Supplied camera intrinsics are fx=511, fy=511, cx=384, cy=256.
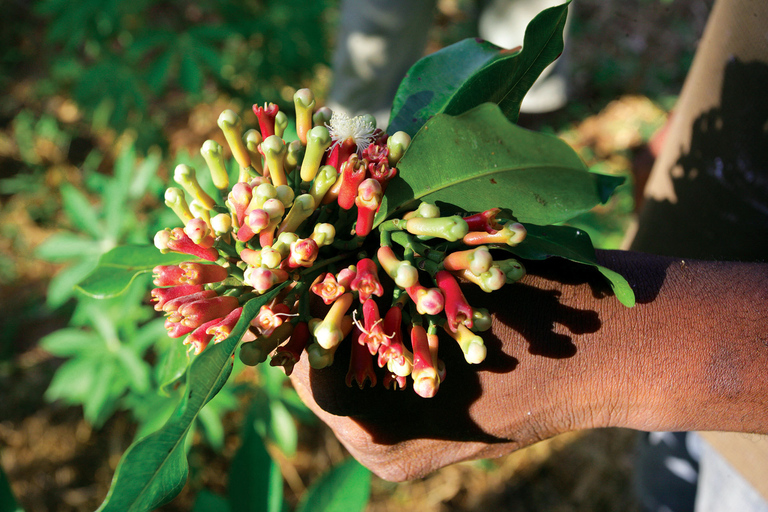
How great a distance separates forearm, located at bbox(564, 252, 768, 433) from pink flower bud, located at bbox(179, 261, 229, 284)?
0.67 metres

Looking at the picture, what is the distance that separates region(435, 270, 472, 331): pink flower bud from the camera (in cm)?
82

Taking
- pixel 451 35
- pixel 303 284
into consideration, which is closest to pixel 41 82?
pixel 451 35

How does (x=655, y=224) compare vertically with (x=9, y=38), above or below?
below

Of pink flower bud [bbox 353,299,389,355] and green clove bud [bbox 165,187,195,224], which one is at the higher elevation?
green clove bud [bbox 165,187,195,224]

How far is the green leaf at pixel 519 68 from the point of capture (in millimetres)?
868

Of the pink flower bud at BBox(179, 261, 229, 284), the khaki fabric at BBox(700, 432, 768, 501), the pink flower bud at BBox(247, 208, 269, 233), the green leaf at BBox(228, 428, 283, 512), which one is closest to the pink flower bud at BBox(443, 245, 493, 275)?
the pink flower bud at BBox(247, 208, 269, 233)

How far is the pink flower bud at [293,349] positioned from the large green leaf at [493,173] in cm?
24

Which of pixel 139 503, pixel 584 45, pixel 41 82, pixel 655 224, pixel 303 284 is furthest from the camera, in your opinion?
pixel 584 45

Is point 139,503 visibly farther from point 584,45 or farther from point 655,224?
point 584,45

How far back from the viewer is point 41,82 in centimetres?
452

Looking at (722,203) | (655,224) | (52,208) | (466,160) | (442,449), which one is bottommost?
(52,208)

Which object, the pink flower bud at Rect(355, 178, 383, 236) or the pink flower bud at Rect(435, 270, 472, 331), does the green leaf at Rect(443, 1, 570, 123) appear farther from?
the pink flower bud at Rect(435, 270, 472, 331)

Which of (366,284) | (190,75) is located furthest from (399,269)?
(190,75)

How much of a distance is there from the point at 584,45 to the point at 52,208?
16.6 ft
